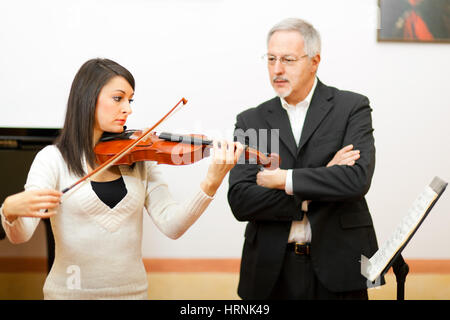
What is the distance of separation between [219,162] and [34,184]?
512 millimetres

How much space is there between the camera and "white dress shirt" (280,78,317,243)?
1704 millimetres

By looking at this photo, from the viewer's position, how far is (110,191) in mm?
1415

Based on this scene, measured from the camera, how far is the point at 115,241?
140cm

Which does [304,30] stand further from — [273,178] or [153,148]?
[153,148]

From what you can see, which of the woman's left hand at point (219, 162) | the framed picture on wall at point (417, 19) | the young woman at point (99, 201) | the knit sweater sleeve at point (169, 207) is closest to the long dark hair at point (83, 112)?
the young woman at point (99, 201)

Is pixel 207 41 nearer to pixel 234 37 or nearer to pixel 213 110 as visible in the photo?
pixel 234 37

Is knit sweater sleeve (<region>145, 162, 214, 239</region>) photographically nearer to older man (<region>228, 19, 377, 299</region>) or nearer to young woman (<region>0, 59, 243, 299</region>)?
young woman (<region>0, 59, 243, 299</region>)

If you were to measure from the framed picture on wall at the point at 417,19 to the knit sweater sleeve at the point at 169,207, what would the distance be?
1.48 m

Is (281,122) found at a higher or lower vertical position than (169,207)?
higher

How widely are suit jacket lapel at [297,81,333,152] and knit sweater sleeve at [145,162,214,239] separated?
0.49m

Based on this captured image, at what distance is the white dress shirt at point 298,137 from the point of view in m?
1.70

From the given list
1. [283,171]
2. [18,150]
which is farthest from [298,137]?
[18,150]

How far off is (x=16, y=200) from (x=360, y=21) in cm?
189

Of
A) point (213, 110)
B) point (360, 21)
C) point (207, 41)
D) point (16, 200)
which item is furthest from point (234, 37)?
point (16, 200)
